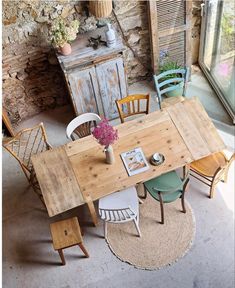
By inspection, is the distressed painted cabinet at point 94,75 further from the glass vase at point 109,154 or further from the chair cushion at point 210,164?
the chair cushion at point 210,164

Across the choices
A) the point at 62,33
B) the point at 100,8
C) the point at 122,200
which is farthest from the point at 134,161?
the point at 100,8

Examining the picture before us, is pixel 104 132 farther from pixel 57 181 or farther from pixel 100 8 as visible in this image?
pixel 100 8

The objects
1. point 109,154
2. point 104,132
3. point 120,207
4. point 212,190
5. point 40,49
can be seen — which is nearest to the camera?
point 104,132

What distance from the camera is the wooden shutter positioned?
4.63 metres

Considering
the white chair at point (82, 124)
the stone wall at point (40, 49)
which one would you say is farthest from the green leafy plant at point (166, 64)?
the white chair at point (82, 124)

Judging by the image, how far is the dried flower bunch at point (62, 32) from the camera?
418 cm

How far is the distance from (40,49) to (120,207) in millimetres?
2203

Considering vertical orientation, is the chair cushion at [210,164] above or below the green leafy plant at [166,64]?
below

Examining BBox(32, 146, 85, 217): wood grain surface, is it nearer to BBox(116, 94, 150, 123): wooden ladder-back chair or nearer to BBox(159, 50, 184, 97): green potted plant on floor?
BBox(116, 94, 150, 123): wooden ladder-back chair

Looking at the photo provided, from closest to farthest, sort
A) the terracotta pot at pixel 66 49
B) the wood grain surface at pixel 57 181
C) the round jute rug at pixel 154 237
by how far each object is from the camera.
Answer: the wood grain surface at pixel 57 181 → the round jute rug at pixel 154 237 → the terracotta pot at pixel 66 49

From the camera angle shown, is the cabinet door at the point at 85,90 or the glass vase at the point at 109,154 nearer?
the glass vase at the point at 109,154

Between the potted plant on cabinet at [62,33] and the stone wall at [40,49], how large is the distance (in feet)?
0.86

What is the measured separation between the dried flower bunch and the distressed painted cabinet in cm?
19

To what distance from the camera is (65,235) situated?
3.75 metres
